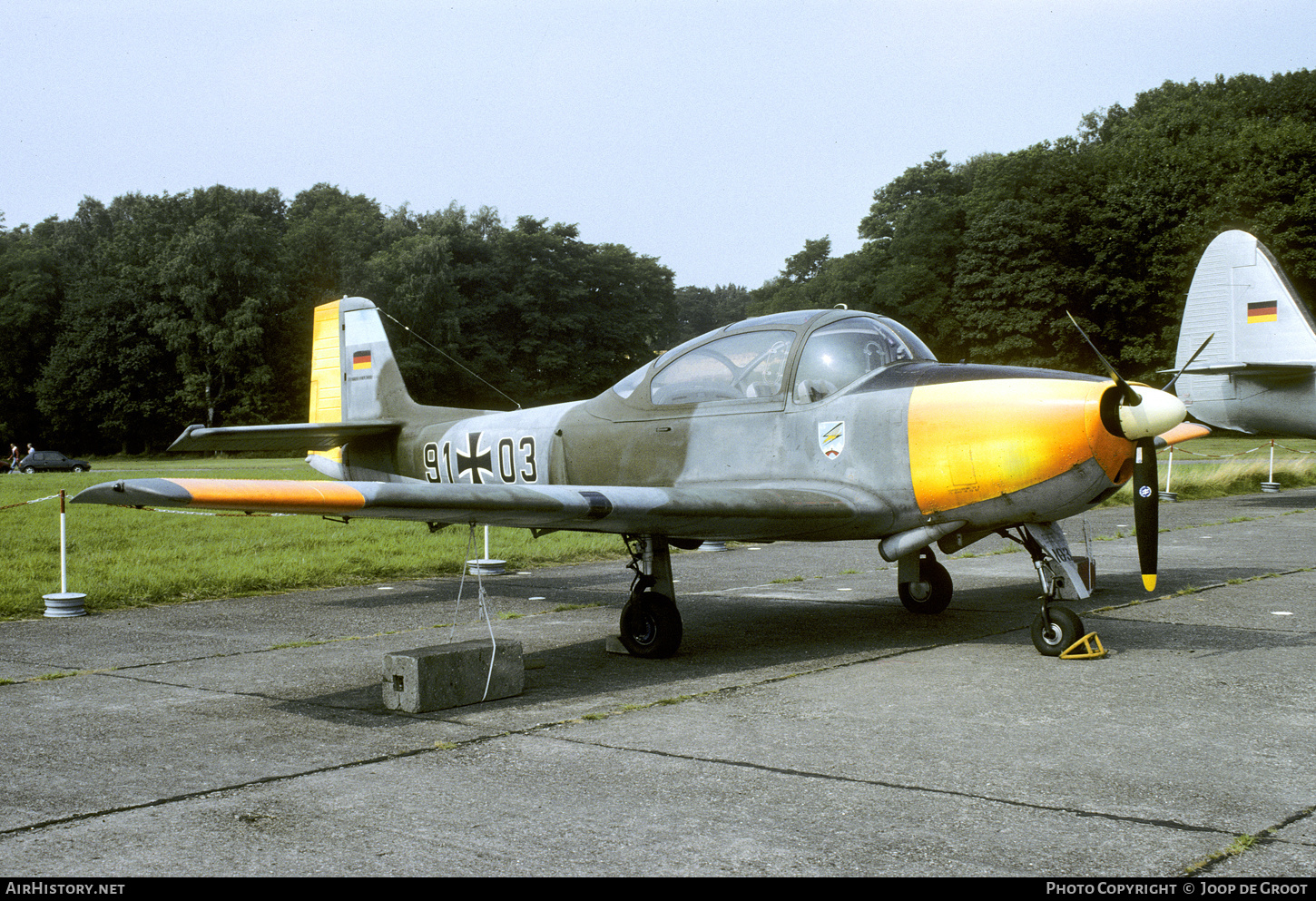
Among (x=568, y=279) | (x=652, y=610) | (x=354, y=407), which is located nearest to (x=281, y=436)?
(x=354, y=407)

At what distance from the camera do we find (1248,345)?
20234 millimetres

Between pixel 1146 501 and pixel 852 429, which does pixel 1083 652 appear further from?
pixel 852 429

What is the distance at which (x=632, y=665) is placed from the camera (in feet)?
23.4

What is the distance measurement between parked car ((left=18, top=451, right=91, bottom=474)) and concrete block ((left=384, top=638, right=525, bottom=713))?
52193 mm

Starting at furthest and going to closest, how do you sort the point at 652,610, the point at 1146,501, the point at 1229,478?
the point at 1229,478
the point at 652,610
the point at 1146,501

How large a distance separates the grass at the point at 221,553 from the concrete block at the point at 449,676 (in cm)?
284

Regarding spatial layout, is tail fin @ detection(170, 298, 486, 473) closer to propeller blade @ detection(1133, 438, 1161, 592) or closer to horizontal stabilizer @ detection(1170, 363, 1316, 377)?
propeller blade @ detection(1133, 438, 1161, 592)

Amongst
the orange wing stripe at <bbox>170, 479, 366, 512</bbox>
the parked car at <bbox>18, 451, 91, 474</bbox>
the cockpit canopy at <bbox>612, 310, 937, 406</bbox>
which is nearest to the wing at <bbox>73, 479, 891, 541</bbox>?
the orange wing stripe at <bbox>170, 479, 366, 512</bbox>

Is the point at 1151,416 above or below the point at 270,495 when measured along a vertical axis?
above

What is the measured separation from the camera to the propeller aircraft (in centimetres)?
629

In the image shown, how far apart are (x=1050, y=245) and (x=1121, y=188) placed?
4437 millimetres

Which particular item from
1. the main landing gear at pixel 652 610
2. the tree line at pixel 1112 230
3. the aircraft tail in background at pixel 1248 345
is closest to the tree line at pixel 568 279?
the tree line at pixel 1112 230

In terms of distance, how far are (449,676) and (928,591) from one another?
4641 mm

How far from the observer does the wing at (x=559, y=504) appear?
518cm
